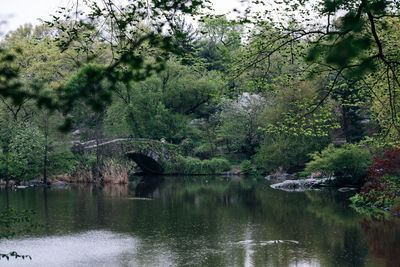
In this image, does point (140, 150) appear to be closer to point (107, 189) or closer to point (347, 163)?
point (107, 189)

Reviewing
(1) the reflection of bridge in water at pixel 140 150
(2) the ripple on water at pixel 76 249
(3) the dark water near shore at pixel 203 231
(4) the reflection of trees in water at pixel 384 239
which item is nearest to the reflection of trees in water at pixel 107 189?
(3) the dark water near shore at pixel 203 231

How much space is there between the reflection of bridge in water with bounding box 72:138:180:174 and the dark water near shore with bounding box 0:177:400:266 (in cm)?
726

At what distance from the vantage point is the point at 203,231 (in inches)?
498

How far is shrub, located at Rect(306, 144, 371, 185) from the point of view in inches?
828

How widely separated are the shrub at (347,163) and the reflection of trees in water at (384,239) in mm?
7228

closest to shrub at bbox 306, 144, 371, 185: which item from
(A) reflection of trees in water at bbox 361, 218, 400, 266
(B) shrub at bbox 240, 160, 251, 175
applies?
(A) reflection of trees in water at bbox 361, 218, 400, 266

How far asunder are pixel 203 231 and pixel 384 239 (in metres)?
4.59

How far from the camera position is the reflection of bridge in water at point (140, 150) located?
2809 centimetres

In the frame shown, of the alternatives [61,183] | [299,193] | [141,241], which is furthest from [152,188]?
[141,241]

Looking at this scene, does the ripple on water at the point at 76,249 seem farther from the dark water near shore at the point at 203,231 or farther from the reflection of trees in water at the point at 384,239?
the reflection of trees in water at the point at 384,239

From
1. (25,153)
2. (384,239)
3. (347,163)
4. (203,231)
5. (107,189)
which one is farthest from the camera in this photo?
(25,153)

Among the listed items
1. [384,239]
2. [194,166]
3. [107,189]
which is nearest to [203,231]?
[384,239]

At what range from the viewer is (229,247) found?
422 inches

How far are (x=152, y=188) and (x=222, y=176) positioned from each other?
310 inches
